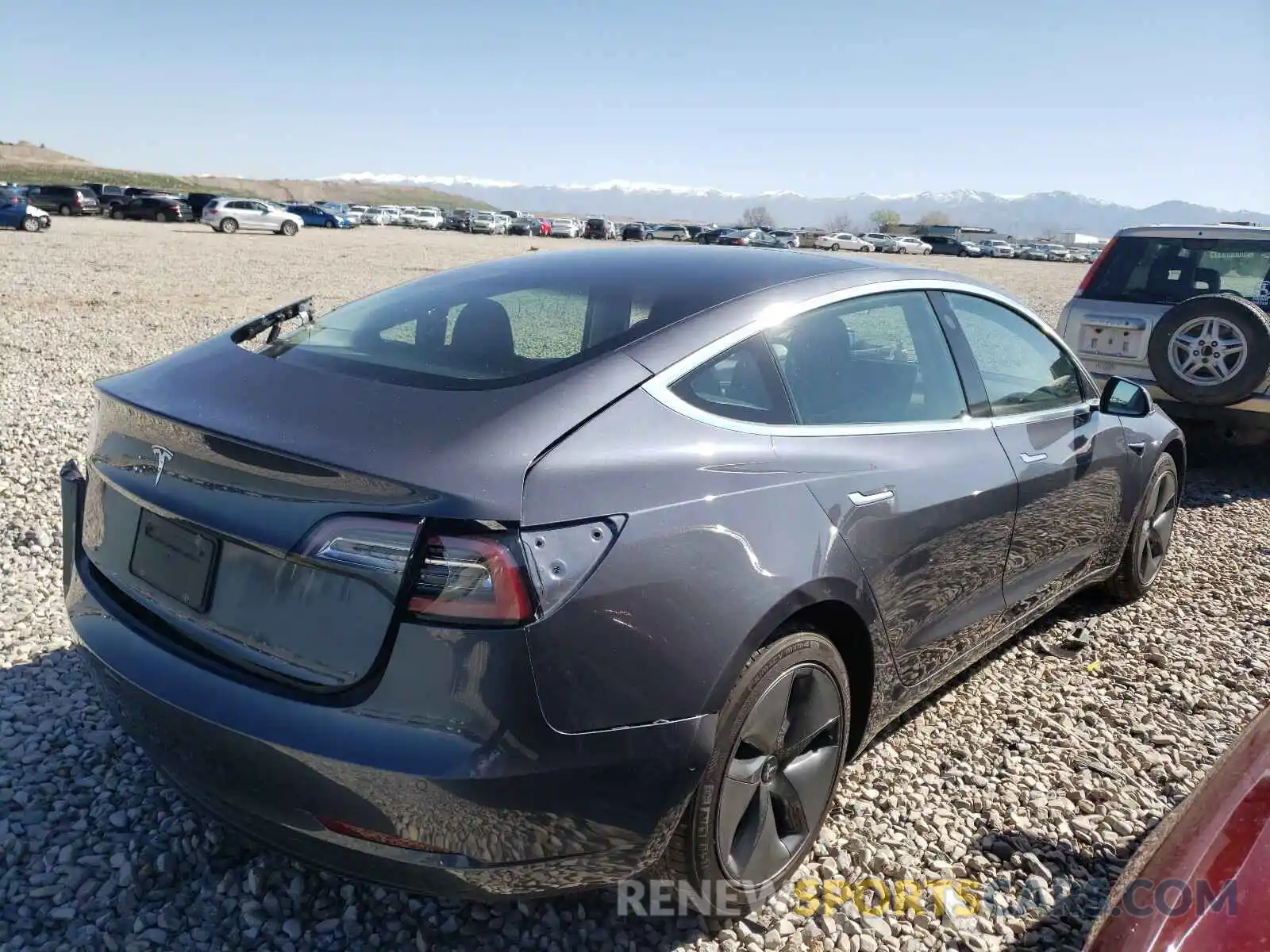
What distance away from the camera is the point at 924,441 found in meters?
2.80

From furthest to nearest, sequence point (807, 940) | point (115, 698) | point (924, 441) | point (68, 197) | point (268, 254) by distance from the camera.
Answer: point (68, 197) → point (268, 254) → point (924, 441) → point (807, 940) → point (115, 698)

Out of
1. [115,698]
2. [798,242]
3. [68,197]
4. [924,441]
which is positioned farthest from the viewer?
[798,242]

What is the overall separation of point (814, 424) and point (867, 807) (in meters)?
1.26

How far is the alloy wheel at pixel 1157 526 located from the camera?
4.46 meters

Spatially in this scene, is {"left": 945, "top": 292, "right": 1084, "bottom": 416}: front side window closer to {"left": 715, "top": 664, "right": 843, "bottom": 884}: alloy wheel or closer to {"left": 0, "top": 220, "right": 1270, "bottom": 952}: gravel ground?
{"left": 0, "top": 220, "right": 1270, "bottom": 952}: gravel ground

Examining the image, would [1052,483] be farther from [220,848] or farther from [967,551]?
[220,848]

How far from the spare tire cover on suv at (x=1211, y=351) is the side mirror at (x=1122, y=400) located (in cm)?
214

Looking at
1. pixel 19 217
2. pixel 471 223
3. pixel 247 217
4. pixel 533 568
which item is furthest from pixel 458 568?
pixel 471 223

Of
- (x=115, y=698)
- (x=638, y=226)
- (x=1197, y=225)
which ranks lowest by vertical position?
(x=115, y=698)

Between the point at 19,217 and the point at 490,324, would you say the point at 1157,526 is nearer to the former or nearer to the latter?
the point at 490,324

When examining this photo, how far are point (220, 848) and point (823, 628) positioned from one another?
1740mm

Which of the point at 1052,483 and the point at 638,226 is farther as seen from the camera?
the point at 638,226

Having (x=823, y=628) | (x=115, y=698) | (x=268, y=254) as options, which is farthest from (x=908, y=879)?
(x=268, y=254)

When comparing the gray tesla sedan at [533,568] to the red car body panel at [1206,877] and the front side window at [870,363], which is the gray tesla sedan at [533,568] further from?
the red car body panel at [1206,877]
